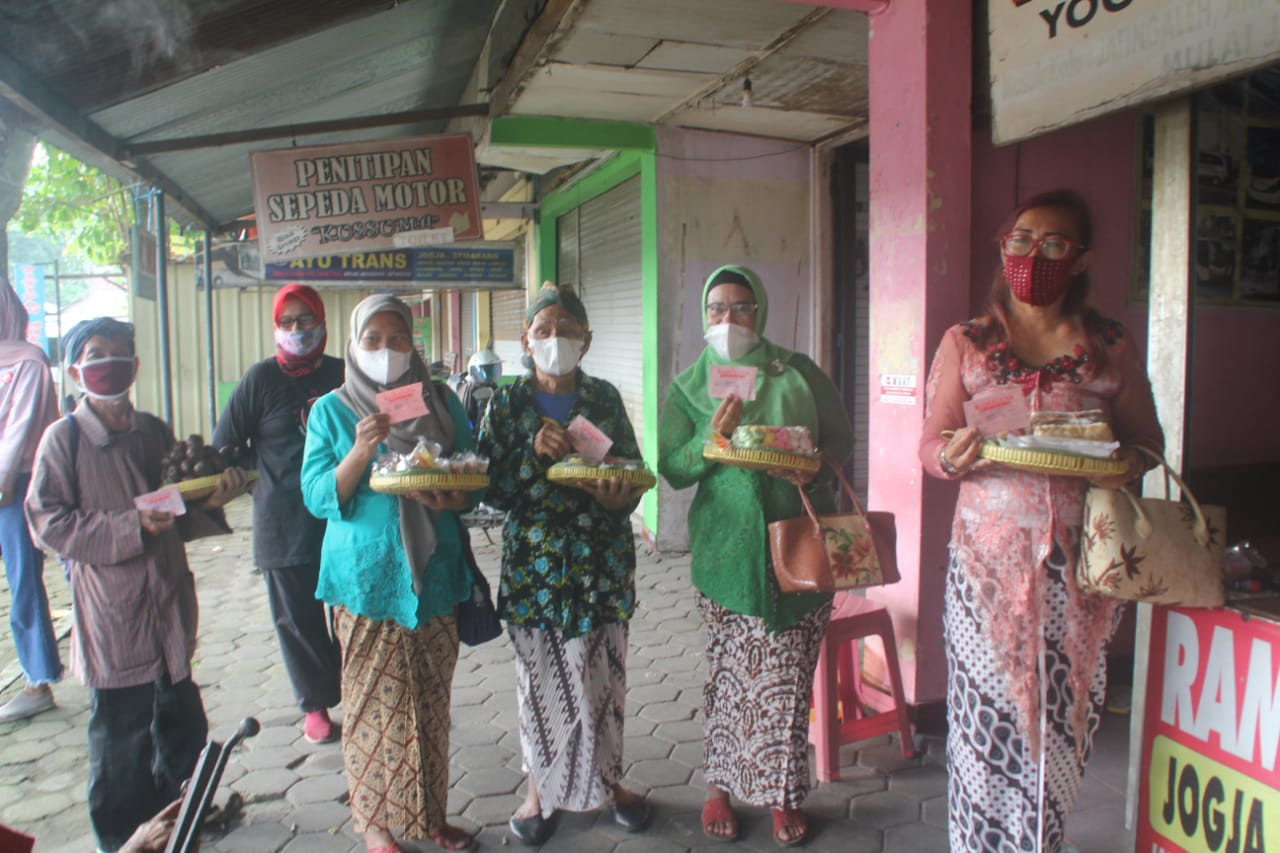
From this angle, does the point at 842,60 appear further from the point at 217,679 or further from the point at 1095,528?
the point at 217,679

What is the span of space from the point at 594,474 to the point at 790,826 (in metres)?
1.44

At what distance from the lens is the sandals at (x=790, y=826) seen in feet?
9.39

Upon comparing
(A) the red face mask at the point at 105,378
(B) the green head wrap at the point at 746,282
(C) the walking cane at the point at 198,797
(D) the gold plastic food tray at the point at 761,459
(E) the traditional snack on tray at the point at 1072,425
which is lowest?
(C) the walking cane at the point at 198,797

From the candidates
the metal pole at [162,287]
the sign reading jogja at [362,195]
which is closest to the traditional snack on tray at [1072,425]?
the sign reading jogja at [362,195]

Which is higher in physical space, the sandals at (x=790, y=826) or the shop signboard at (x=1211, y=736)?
the shop signboard at (x=1211, y=736)

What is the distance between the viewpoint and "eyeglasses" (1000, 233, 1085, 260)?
7.45ft

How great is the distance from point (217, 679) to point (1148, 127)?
5574 mm

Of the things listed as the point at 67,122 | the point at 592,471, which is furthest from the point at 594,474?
the point at 67,122

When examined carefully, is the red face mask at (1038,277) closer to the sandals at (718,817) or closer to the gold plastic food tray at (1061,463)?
the gold plastic food tray at (1061,463)

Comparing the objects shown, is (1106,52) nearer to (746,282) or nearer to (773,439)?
(746,282)

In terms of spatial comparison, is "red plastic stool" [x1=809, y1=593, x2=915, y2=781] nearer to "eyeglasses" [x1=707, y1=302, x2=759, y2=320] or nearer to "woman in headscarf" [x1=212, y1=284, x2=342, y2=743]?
"eyeglasses" [x1=707, y1=302, x2=759, y2=320]

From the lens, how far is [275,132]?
5426mm

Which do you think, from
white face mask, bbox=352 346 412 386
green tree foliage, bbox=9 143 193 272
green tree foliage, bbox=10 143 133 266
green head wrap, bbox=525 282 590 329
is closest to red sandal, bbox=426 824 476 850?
white face mask, bbox=352 346 412 386

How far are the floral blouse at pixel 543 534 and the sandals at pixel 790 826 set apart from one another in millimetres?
894
